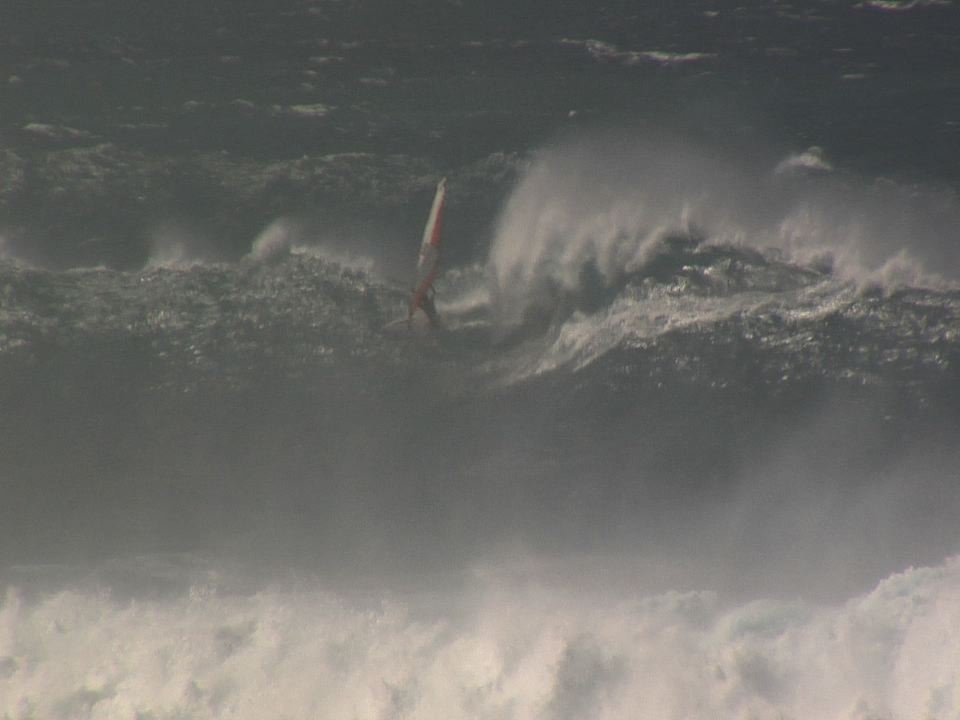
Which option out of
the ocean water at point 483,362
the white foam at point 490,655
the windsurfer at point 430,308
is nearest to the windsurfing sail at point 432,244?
the windsurfer at point 430,308

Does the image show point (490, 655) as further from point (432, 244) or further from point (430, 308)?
point (432, 244)

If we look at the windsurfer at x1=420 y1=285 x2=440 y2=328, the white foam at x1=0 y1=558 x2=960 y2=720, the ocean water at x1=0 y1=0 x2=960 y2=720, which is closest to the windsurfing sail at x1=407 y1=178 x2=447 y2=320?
the windsurfer at x1=420 y1=285 x2=440 y2=328

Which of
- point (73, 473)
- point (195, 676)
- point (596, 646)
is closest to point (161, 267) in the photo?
point (73, 473)

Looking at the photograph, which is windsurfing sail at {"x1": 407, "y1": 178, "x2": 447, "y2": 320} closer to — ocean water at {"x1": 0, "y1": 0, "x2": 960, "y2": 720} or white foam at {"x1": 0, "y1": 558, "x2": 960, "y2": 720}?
ocean water at {"x1": 0, "y1": 0, "x2": 960, "y2": 720}

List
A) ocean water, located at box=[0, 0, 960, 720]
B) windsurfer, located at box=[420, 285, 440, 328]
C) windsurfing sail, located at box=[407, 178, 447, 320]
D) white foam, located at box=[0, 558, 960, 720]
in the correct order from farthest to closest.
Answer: white foam, located at box=[0, 558, 960, 720], ocean water, located at box=[0, 0, 960, 720], windsurfer, located at box=[420, 285, 440, 328], windsurfing sail, located at box=[407, 178, 447, 320]

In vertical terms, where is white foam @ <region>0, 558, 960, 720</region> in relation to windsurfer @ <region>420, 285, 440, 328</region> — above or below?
below

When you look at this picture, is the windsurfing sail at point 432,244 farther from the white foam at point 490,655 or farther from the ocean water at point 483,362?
the white foam at point 490,655

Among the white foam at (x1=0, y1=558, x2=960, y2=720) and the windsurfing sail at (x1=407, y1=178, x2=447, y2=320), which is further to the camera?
the white foam at (x1=0, y1=558, x2=960, y2=720)
